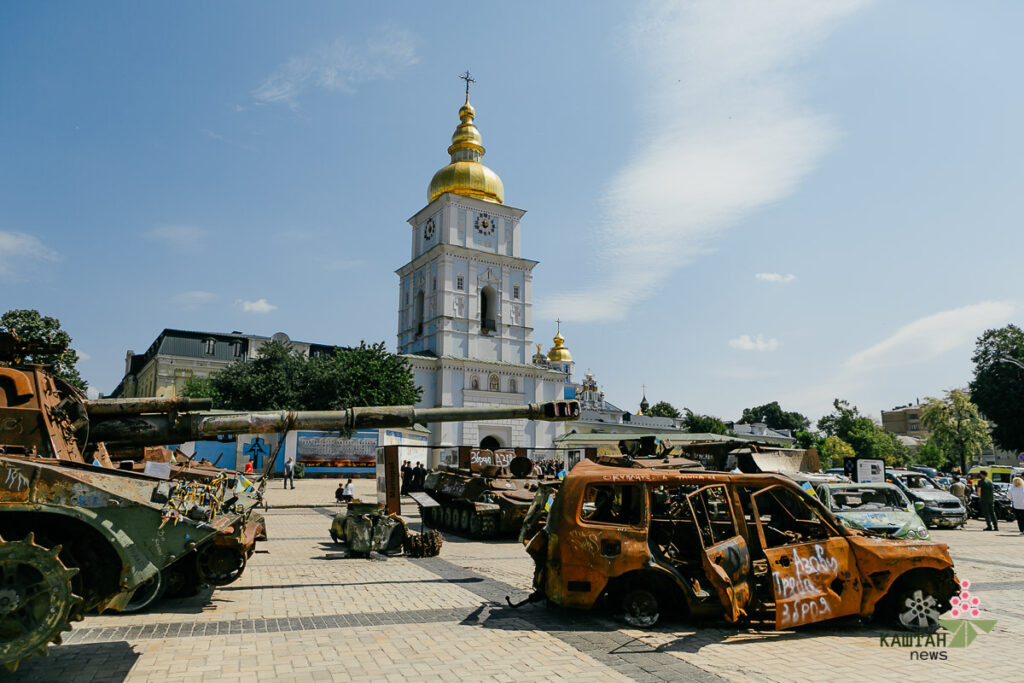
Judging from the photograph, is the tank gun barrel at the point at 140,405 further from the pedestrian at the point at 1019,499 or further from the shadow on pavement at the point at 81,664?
the pedestrian at the point at 1019,499

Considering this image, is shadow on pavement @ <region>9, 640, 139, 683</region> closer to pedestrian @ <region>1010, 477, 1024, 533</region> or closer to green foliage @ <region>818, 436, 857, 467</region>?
pedestrian @ <region>1010, 477, 1024, 533</region>

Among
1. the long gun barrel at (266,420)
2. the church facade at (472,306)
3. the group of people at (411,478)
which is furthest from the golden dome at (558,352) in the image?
the long gun barrel at (266,420)

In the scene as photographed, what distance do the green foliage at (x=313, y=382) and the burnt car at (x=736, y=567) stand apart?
33328 millimetres

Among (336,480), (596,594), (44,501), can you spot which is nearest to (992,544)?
(596,594)

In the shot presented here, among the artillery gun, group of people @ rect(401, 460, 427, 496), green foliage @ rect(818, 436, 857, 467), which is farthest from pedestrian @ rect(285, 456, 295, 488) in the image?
green foliage @ rect(818, 436, 857, 467)

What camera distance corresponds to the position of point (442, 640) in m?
6.61

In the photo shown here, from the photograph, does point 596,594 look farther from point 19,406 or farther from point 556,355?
point 556,355

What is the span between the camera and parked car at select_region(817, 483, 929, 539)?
385 inches

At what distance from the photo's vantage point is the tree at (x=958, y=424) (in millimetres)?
51438

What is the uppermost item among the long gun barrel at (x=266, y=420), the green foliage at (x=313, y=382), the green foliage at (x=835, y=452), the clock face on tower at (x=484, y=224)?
the clock face on tower at (x=484, y=224)

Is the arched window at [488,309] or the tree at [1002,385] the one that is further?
the arched window at [488,309]

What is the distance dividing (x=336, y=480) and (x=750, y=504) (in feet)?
99.6

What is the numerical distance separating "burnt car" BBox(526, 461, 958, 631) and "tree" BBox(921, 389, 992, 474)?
53297 mm

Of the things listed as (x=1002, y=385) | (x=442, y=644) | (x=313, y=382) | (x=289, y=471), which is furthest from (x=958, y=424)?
(x=442, y=644)
